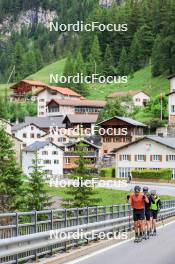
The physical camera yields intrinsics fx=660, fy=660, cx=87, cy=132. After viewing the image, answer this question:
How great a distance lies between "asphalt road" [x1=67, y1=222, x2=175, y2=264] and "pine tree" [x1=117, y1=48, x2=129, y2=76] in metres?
141

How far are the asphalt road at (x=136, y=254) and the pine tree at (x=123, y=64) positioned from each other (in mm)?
141107

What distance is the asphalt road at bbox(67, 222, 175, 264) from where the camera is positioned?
1447 centimetres

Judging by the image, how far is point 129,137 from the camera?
4067 inches

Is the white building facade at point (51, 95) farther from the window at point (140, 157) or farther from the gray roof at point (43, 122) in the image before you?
the window at point (140, 157)

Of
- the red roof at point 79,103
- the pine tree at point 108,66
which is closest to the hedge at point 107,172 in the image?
the red roof at point 79,103

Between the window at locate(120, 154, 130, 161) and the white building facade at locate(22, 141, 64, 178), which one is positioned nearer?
the window at locate(120, 154, 130, 161)

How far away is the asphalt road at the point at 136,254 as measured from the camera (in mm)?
14469

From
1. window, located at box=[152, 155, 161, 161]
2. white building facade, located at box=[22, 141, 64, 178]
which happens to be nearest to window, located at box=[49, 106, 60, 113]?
white building facade, located at box=[22, 141, 64, 178]

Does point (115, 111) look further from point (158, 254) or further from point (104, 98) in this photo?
point (158, 254)

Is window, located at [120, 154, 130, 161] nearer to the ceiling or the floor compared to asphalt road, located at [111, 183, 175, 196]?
nearer to the ceiling

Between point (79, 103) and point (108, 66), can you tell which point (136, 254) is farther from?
point (108, 66)

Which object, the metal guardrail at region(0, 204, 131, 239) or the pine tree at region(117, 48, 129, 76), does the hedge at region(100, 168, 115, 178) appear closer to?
the metal guardrail at region(0, 204, 131, 239)

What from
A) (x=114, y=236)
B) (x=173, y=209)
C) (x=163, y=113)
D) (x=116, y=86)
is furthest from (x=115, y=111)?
(x=114, y=236)

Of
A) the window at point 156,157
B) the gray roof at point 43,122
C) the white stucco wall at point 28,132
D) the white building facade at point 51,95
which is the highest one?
the white building facade at point 51,95
